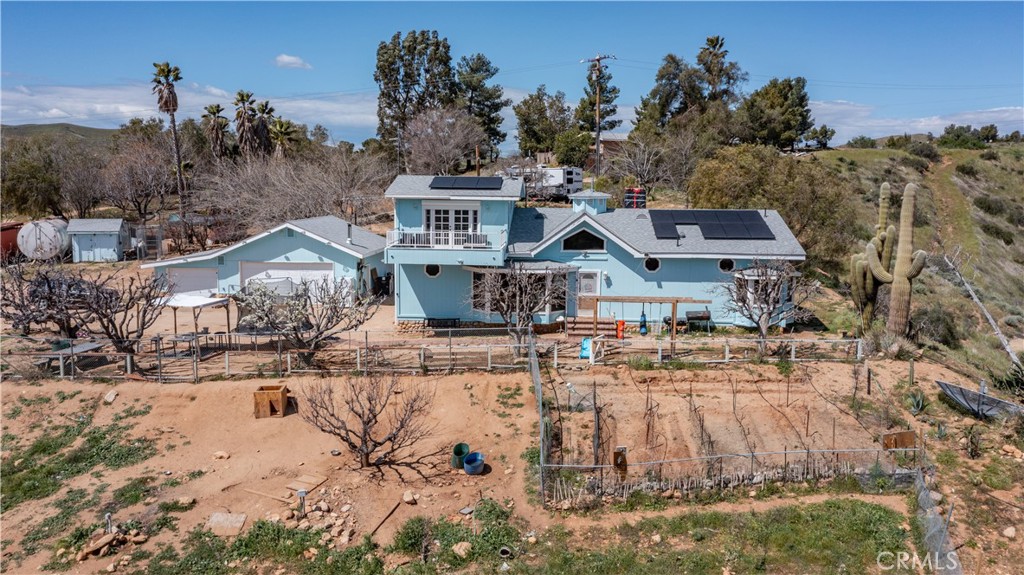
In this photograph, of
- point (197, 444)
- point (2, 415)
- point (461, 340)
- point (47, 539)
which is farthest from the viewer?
point (461, 340)

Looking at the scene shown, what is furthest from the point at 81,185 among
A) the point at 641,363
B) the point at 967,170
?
the point at 967,170

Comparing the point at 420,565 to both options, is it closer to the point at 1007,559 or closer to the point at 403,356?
the point at 403,356

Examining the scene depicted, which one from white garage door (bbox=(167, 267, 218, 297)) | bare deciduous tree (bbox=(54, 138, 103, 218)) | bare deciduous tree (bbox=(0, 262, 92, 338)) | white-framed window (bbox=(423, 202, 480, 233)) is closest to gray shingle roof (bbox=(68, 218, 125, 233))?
bare deciduous tree (bbox=(54, 138, 103, 218))

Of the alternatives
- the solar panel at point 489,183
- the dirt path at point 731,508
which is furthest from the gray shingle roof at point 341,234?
the dirt path at point 731,508

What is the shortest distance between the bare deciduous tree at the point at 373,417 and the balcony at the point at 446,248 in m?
6.00

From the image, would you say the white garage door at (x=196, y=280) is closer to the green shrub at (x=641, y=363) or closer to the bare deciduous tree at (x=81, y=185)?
the green shrub at (x=641, y=363)

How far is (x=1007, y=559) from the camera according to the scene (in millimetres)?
13336

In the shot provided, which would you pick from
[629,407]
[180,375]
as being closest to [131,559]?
[180,375]

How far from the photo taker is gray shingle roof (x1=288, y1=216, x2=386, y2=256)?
30031 millimetres

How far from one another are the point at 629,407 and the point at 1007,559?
360 inches

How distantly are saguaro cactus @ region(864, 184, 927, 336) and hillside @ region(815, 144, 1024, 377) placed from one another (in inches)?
106

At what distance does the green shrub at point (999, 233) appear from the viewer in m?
52.8

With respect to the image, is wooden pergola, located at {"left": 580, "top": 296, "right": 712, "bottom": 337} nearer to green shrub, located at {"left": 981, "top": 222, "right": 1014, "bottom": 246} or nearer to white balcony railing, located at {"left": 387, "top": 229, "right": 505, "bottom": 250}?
white balcony railing, located at {"left": 387, "top": 229, "right": 505, "bottom": 250}

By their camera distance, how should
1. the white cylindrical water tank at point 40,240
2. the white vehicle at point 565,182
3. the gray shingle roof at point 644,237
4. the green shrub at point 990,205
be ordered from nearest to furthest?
the gray shingle roof at point 644,237
the white cylindrical water tank at point 40,240
the white vehicle at point 565,182
the green shrub at point 990,205
